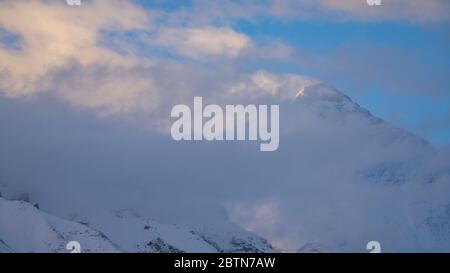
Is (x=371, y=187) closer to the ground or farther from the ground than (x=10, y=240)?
farther from the ground

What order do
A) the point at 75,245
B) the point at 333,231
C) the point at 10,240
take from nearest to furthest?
the point at 75,245 → the point at 333,231 → the point at 10,240

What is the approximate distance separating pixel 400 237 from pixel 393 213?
66 centimetres

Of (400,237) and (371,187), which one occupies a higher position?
(371,187)
